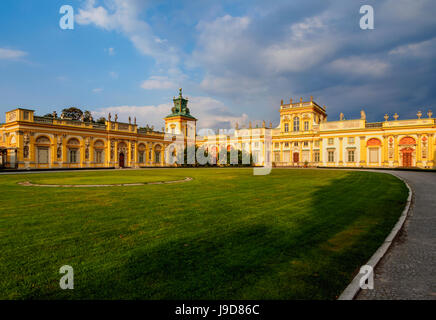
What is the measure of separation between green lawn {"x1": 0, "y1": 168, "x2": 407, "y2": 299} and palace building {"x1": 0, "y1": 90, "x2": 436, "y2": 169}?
3448 centimetres

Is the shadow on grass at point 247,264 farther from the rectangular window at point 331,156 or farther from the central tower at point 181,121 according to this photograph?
the central tower at point 181,121

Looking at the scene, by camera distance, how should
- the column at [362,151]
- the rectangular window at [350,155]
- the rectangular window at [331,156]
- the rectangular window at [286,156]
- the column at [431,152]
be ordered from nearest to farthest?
the column at [431,152]
the column at [362,151]
the rectangular window at [350,155]
the rectangular window at [331,156]
the rectangular window at [286,156]

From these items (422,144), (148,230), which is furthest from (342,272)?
(422,144)

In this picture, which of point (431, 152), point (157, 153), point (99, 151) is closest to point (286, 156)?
point (431, 152)

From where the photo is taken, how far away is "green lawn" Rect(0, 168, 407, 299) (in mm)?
3172

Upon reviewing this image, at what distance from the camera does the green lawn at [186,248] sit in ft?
10.4

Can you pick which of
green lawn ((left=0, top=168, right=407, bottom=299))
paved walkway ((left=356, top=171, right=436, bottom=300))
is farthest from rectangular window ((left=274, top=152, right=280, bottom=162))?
paved walkway ((left=356, top=171, right=436, bottom=300))

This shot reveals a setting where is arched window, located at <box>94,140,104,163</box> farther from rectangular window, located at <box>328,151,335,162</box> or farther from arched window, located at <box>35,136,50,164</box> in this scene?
rectangular window, located at <box>328,151,335,162</box>

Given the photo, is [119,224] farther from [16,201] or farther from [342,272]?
[16,201]

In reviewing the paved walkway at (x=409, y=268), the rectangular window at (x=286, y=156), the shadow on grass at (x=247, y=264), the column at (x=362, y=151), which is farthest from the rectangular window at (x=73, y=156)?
the column at (x=362, y=151)

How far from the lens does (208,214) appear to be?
7.18m

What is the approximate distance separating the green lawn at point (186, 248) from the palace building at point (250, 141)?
Result: 34.5 metres

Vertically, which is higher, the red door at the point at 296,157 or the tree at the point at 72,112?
the tree at the point at 72,112

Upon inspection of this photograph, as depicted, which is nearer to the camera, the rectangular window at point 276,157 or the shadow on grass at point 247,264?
the shadow on grass at point 247,264
